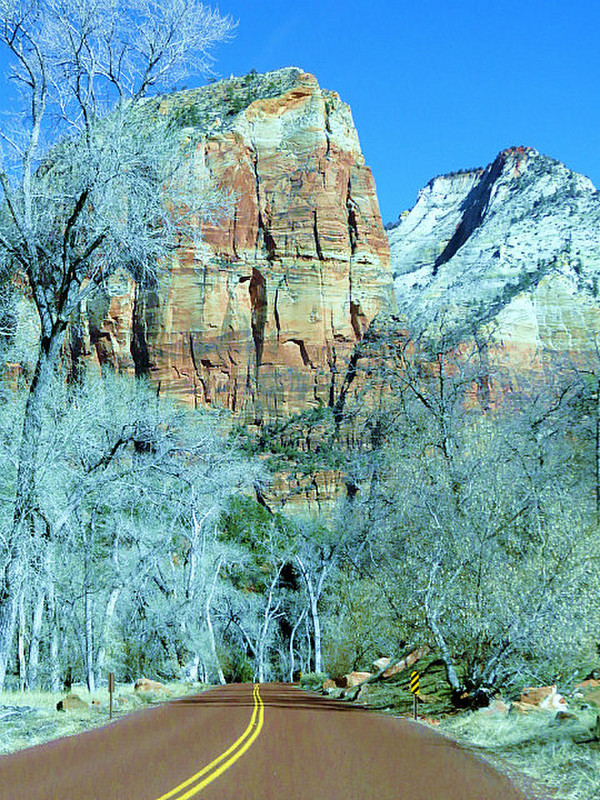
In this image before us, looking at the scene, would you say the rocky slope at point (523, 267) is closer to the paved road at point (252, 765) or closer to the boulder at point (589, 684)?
the boulder at point (589, 684)

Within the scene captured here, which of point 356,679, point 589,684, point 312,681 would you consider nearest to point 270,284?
point 312,681

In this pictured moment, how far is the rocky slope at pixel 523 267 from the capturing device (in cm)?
9450

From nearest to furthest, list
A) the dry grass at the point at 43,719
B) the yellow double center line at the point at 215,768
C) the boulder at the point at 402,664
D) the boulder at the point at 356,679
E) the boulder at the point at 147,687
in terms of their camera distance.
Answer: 1. the yellow double center line at the point at 215,768
2. the dry grass at the point at 43,719
3. the boulder at the point at 147,687
4. the boulder at the point at 402,664
5. the boulder at the point at 356,679

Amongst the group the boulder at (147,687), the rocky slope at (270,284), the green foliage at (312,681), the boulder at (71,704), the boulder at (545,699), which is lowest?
the green foliage at (312,681)

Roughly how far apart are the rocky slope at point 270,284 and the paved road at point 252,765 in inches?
3050

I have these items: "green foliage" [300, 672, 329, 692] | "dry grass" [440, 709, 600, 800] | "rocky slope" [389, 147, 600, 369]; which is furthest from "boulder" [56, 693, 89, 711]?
"rocky slope" [389, 147, 600, 369]

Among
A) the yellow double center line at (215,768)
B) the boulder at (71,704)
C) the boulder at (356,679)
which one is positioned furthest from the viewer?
the boulder at (356,679)

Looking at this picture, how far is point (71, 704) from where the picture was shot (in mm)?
18188

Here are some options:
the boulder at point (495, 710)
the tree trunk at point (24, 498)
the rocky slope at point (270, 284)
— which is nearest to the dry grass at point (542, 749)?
the boulder at point (495, 710)

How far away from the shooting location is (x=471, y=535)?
1853 centimetres

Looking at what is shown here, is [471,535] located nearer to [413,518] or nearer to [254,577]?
[413,518]

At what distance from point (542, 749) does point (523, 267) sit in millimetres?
105225

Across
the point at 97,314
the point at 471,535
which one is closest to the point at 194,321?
the point at 97,314

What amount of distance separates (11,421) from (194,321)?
72094 mm
